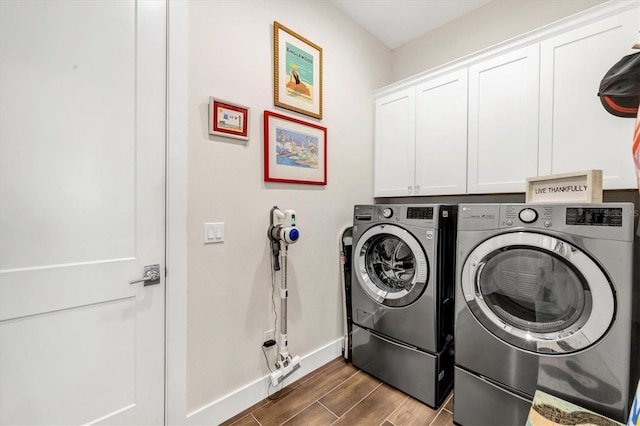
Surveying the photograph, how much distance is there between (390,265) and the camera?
200 centimetres

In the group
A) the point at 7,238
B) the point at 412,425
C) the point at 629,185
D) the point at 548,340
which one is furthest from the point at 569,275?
the point at 7,238

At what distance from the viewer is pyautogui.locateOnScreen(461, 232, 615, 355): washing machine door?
114 centimetres

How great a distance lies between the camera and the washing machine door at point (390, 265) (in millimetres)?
1717

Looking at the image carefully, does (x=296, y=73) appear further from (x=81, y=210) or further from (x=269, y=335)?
(x=269, y=335)

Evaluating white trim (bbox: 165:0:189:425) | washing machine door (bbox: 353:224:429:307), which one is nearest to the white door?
white trim (bbox: 165:0:189:425)

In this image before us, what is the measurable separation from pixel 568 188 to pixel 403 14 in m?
1.93

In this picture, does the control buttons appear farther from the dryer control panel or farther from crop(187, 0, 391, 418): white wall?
crop(187, 0, 391, 418): white wall

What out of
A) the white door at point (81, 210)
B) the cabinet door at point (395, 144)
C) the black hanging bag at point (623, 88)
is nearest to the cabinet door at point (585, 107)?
the black hanging bag at point (623, 88)

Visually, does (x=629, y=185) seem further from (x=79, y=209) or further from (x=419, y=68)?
(x=79, y=209)

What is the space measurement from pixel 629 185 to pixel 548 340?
0.92m

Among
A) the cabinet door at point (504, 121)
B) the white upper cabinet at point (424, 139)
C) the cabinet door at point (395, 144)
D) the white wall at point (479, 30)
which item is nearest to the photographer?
the cabinet door at point (504, 121)

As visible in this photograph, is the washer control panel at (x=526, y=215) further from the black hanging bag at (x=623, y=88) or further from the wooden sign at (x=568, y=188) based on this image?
the black hanging bag at (x=623, y=88)

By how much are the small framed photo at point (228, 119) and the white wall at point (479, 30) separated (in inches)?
75.2

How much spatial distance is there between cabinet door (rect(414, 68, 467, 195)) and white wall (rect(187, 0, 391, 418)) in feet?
2.03
